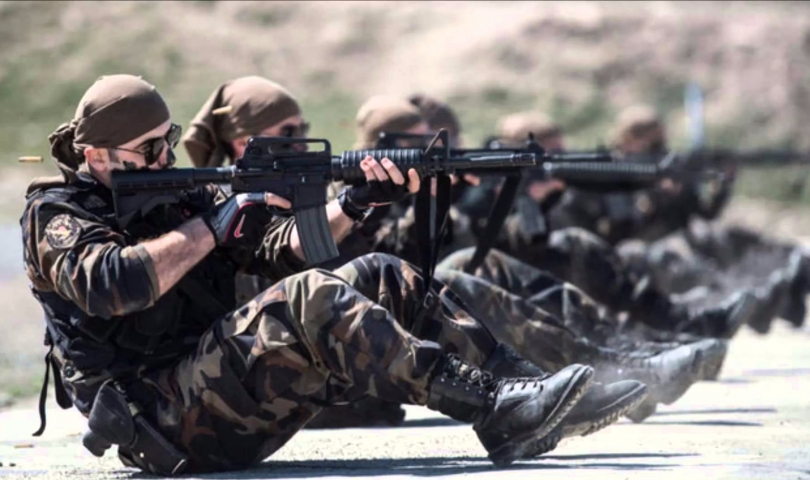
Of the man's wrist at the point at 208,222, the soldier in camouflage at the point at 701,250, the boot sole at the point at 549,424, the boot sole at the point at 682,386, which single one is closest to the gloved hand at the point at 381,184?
the man's wrist at the point at 208,222

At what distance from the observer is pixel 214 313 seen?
6.25 meters

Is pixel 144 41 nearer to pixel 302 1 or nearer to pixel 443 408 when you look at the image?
pixel 302 1

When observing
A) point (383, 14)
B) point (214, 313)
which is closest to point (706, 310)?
point (214, 313)

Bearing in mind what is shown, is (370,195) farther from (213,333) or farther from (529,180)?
(529,180)

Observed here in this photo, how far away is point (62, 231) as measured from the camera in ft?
19.3

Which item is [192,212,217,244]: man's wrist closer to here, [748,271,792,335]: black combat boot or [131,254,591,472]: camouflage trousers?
[131,254,591,472]: camouflage trousers

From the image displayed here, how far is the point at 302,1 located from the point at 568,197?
25629mm

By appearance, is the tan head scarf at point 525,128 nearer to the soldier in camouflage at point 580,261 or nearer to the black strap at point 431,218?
the soldier in camouflage at point 580,261

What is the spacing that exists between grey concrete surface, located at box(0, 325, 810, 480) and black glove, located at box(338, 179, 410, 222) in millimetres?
887

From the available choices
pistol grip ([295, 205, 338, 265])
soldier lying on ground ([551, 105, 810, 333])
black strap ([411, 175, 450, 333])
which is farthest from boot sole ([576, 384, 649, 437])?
soldier lying on ground ([551, 105, 810, 333])

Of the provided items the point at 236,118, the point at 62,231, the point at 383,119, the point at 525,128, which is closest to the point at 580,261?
the point at 383,119

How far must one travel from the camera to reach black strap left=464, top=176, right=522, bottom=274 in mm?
8070

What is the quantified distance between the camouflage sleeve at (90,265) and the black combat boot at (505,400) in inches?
38.3

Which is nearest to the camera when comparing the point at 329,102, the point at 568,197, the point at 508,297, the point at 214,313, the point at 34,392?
the point at 214,313
